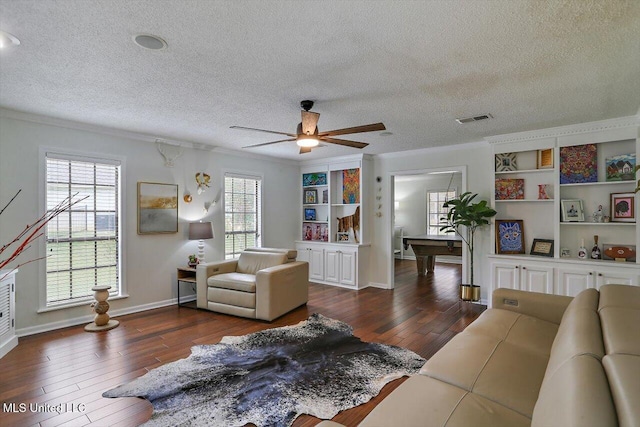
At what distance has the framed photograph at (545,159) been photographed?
446 centimetres

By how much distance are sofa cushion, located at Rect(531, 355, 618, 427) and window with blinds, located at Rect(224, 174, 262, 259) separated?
5.35 m

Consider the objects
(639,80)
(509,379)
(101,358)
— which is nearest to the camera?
(509,379)

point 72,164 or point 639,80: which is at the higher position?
point 639,80

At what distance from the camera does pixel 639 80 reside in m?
2.80

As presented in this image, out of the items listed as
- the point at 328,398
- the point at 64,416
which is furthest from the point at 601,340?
the point at 64,416

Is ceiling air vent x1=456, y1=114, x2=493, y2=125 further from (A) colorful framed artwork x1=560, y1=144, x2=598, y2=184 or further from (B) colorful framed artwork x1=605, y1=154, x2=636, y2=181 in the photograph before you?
(B) colorful framed artwork x1=605, y1=154, x2=636, y2=181

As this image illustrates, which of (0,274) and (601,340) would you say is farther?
(0,274)

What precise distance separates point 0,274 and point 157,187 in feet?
6.69

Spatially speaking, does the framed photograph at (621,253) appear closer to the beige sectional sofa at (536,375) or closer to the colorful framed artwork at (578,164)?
the colorful framed artwork at (578,164)

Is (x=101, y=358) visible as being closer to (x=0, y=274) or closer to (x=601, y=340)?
(x=0, y=274)

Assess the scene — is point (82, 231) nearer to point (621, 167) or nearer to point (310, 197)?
point (310, 197)

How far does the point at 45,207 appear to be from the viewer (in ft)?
12.9

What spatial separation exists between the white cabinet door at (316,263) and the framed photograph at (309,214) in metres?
0.72

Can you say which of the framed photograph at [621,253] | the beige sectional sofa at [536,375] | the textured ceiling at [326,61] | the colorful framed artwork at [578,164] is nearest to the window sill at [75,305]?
the textured ceiling at [326,61]
